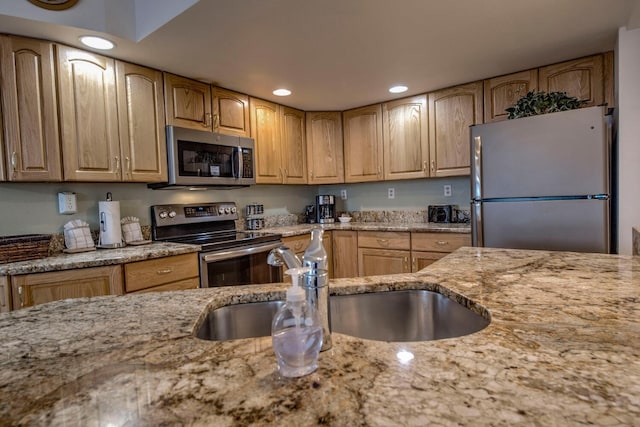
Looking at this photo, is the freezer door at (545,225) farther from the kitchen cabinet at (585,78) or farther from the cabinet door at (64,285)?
the cabinet door at (64,285)

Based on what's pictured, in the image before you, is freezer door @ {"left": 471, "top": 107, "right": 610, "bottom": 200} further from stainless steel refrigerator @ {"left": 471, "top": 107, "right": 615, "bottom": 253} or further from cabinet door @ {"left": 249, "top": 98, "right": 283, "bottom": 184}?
cabinet door @ {"left": 249, "top": 98, "right": 283, "bottom": 184}

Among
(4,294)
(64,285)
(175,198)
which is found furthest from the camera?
(175,198)

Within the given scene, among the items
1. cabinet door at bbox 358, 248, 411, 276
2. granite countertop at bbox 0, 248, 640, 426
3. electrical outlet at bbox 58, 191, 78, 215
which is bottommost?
cabinet door at bbox 358, 248, 411, 276

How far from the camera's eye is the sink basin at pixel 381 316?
3.31ft

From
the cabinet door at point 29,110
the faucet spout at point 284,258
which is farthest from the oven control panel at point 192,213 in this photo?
the faucet spout at point 284,258

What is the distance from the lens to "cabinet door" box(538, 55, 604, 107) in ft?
7.74

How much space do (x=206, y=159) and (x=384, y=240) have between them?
5.38ft

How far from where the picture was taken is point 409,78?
9.09 feet

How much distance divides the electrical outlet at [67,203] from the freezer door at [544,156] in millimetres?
2631

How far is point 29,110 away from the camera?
1.89m

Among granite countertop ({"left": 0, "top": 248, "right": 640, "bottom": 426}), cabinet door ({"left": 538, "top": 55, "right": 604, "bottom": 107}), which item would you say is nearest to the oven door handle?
granite countertop ({"left": 0, "top": 248, "right": 640, "bottom": 426})

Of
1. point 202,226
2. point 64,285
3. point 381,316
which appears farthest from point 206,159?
point 381,316

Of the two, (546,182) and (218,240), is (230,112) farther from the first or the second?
(546,182)

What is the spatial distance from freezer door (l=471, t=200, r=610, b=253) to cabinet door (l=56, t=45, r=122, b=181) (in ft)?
7.89
